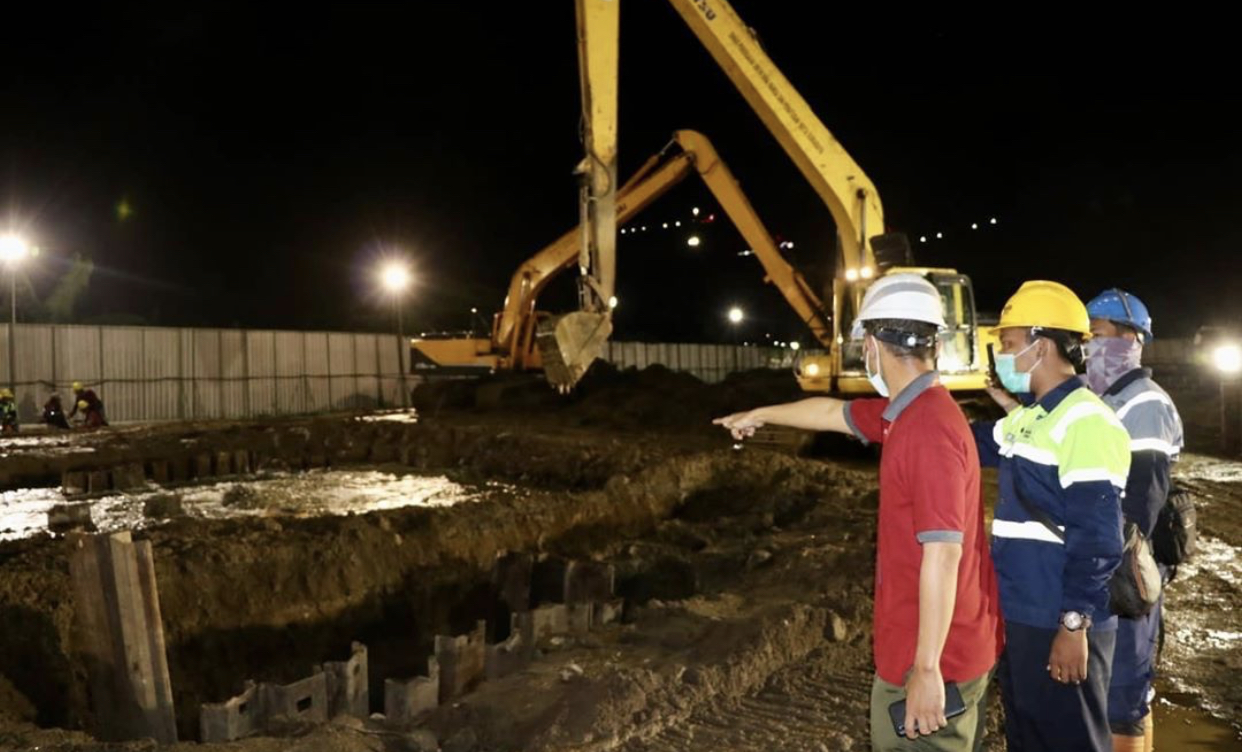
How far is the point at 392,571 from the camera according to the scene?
8.05 meters

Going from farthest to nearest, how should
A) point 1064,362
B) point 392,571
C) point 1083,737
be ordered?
point 392,571 < point 1064,362 < point 1083,737

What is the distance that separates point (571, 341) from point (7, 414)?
14624 mm

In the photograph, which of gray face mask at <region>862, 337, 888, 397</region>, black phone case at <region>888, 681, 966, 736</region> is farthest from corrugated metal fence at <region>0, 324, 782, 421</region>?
black phone case at <region>888, 681, 966, 736</region>

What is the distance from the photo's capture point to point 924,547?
2.19 meters

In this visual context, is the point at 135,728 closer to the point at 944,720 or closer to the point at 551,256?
the point at 944,720

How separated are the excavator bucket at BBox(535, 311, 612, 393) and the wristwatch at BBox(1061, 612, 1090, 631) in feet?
27.2

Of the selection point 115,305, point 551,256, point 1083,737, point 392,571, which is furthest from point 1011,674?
point 115,305

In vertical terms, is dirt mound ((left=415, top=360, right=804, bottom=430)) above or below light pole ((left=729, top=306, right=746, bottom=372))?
below

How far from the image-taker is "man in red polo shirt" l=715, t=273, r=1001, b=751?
7.14 ft

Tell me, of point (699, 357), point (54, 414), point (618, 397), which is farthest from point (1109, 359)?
point (699, 357)

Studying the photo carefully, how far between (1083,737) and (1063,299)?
1330 mm

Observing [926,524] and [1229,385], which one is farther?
[1229,385]

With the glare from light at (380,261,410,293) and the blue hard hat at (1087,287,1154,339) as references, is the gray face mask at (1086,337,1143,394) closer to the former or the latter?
the blue hard hat at (1087,287,1154,339)

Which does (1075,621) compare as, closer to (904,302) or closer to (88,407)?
(904,302)
